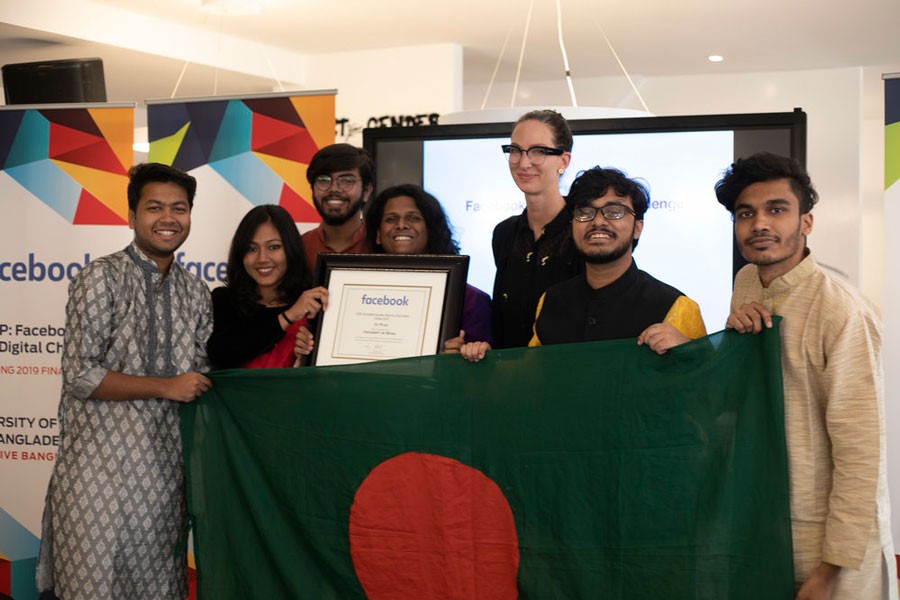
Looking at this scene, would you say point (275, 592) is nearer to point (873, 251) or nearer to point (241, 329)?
point (241, 329)

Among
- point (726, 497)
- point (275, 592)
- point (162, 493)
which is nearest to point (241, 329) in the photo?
point (162, 493)

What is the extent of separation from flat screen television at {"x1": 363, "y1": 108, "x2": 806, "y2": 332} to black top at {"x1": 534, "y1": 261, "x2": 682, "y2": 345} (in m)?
1.71

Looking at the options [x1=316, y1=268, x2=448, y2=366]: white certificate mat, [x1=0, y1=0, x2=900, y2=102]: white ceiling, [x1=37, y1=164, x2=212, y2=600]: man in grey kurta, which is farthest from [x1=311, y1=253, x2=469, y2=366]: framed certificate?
[x1=0, y1=0, x2=900, y2=102]: white ceiling

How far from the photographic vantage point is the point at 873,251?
9984 millimetres

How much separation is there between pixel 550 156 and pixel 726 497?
4.37 feet

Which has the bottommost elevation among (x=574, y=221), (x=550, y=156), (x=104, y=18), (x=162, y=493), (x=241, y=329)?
(x=162, y=493)

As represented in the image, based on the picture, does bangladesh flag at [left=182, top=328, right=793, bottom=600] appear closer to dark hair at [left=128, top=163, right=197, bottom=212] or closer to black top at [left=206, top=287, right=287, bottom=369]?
black top at [left=206, top=287, right=287, bottom=369]

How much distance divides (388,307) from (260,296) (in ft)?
1.65

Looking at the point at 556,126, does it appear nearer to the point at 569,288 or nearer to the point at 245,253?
the point at 569,288

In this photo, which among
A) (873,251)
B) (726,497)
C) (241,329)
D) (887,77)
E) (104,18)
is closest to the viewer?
(726,497)

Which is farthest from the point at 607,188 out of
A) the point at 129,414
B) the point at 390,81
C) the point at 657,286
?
the point at 390,81

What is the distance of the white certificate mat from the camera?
290 centimetres

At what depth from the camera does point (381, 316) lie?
296cm

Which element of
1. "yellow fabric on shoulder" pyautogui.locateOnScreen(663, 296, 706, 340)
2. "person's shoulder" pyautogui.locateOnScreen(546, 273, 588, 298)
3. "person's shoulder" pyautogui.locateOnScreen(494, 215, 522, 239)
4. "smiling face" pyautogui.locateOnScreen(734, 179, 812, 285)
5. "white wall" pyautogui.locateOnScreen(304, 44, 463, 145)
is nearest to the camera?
"smiling face" pyautogui.locateOnScreen(734, 179, 812, 285)
